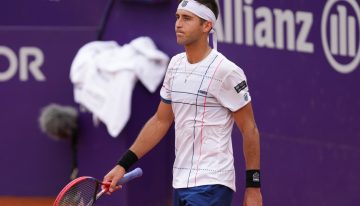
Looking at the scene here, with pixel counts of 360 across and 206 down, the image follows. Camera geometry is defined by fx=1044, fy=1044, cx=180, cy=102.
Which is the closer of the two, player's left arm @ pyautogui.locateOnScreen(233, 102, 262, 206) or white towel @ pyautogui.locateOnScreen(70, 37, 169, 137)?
player's left arm @ pyautogui.locateOnScreen(233, 102, 262, 206)

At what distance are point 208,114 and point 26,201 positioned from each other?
3.90 metres

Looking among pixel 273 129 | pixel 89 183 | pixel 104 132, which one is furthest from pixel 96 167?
pixel 89 183

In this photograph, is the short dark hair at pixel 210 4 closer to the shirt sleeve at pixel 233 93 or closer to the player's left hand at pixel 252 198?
the shirt sleeve at pixel 233 93

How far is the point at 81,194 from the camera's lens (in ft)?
16.8

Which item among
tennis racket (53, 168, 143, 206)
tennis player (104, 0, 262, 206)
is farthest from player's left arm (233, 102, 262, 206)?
tennis racket (53, 168, 143, 206)

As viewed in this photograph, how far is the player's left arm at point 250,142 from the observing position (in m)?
5.02

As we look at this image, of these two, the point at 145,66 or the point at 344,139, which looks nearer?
the point at 344,139

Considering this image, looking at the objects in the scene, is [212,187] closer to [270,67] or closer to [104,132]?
[270,67]

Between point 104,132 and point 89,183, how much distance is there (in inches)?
109

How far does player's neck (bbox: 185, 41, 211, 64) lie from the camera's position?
5117mm

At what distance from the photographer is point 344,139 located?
6375 mm

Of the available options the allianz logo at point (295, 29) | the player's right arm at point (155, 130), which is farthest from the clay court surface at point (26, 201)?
the player's right arm at point (155, 130)

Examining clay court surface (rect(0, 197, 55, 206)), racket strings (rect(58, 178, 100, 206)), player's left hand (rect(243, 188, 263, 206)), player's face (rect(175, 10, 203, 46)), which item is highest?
player's face (rect(175, 10, 203, 46))

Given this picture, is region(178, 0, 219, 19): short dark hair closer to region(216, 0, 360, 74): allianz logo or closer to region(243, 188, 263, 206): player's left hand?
region(243, 188, 263, 206): player's left hand
